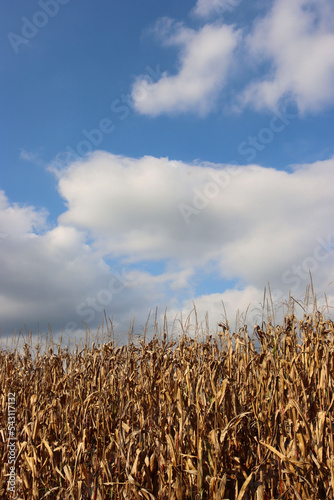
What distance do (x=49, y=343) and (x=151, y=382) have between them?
465 cm

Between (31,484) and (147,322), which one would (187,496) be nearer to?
(31,484)

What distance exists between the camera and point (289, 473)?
2799 millimetres

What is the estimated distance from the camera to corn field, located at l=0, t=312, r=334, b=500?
2.86 m

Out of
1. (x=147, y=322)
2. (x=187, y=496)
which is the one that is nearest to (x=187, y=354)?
(x=147, y=322)

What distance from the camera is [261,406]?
3.77 m

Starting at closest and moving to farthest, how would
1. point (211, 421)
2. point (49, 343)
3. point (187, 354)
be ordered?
point (211, 421) < point (187, 354) < point (49, 343)

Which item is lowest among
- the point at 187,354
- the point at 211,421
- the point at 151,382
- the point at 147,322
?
the point at 211,421

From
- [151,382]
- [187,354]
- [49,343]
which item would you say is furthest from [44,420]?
[49,343]

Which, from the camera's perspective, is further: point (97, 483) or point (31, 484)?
point (31, 484)

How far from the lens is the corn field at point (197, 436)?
2.86 m

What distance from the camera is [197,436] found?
119 inches

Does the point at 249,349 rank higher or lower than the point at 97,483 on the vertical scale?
higher

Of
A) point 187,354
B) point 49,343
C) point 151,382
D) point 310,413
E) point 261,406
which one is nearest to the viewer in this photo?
point 310,413

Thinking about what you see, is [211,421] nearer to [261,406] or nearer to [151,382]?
[261,406]
